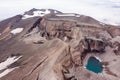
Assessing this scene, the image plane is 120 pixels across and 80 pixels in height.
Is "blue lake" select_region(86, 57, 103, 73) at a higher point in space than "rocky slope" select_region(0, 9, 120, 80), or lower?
lower

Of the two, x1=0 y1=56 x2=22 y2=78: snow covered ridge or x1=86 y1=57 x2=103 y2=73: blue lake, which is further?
x1=86 y1=57 x2=103 y2=73: blue lake

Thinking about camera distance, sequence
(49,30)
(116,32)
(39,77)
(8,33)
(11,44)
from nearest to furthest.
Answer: (39,77) < (11,44) < (49,30) < (8,33) < (116,32)

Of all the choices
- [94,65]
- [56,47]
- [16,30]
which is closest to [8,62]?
[56,47]

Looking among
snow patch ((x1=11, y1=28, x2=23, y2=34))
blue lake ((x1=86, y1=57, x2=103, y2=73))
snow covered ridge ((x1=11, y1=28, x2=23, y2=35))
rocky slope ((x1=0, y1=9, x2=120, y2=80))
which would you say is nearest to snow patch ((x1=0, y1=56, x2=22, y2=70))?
rocky slope ((x1=0, y1=9, x2=120, y2=80))

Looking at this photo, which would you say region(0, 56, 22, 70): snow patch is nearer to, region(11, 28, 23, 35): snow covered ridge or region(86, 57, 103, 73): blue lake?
region(86, 57, 103, 73): blue lake

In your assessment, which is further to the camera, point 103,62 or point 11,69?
point 103,62

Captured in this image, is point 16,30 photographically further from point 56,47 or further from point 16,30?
point 56,47

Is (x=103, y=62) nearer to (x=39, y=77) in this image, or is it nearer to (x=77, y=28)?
(x=77, y=28)

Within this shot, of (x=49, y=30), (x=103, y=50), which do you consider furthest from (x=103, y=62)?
(x=49, y=30)
